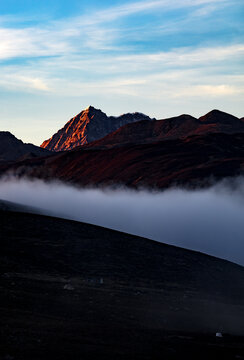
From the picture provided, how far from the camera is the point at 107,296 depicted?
30344 millimetres

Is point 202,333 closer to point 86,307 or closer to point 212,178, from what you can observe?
point 86,307

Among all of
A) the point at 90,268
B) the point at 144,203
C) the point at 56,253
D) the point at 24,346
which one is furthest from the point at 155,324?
the point at 144,203

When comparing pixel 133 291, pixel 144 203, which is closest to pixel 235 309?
pixel 133 291

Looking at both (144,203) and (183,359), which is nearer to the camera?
(183,359)

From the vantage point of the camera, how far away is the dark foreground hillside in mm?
18406

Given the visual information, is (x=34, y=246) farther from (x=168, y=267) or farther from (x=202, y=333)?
(x=202, y=333)

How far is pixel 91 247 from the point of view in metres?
47.4

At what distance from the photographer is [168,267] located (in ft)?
154

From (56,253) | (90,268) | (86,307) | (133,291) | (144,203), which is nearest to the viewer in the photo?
(86,307)

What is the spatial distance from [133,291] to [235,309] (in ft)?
21.5

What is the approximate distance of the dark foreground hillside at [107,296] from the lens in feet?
60.4

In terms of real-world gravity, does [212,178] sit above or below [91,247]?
above

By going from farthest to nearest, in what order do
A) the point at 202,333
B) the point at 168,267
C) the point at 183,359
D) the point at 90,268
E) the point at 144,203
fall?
the point at 144,203, the point at 168,267, the point at 90,268, the point at 202,333, the point at 183,359

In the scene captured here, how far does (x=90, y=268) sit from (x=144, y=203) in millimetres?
145038
